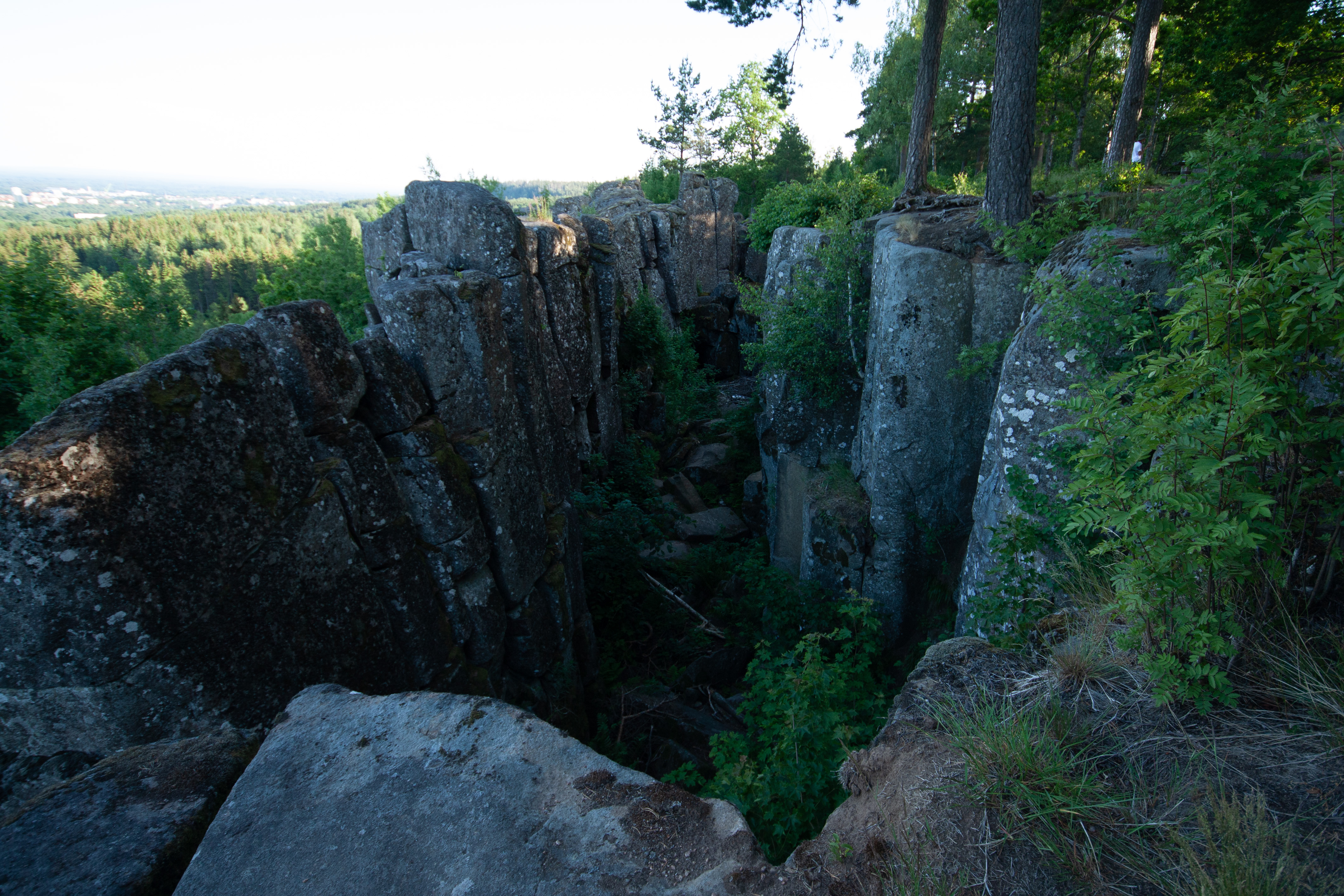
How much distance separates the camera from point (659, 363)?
51.1ft

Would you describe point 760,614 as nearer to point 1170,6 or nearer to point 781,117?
point 1170,6

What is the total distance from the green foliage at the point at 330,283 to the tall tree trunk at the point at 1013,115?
10706 millimetres

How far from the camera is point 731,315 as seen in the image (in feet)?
71.5

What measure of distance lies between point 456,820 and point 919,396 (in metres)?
6.79

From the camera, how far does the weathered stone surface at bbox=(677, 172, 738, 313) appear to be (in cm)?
2120

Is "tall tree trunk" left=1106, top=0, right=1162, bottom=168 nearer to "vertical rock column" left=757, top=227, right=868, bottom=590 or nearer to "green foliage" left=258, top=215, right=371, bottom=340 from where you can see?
"vertical rock column" left=757, top=227, right=868, bottom=590

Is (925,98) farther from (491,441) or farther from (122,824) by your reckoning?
(122,824)

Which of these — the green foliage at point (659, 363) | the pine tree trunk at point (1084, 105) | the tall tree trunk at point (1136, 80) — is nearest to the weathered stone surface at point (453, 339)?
the green foliage at point (659, 363)

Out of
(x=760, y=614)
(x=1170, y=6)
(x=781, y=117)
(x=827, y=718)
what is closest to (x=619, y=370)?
(x=760, y=614)

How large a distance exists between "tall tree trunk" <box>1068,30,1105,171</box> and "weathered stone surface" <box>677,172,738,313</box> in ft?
36.6

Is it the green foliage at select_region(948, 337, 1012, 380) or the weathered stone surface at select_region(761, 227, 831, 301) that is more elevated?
the weathered stone surface at select_region(761, 227, 831, 301)

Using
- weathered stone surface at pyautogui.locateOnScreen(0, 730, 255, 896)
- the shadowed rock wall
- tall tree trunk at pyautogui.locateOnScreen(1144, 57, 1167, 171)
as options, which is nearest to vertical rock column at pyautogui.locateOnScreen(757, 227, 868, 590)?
the shadowed rock wall

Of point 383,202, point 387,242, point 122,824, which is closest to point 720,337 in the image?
point 383,202

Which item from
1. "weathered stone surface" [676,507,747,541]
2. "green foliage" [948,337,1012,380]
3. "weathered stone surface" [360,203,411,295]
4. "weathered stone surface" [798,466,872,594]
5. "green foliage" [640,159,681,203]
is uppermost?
"green foliage" [640,159,681,203]
